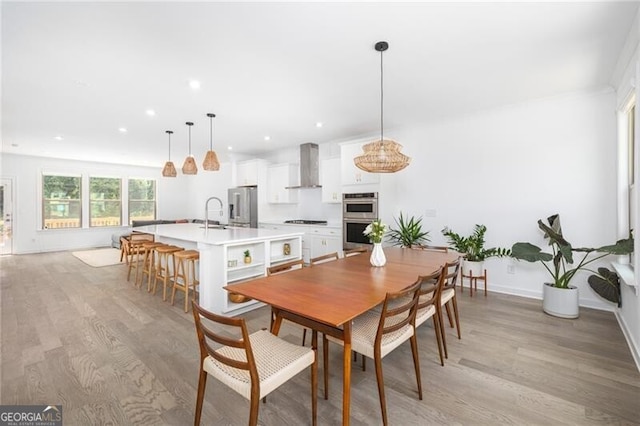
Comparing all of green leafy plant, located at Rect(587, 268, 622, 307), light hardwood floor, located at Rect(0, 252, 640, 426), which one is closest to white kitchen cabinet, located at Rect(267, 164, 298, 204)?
light hardwood floor, located at Rect(0, 252, 640, 426)

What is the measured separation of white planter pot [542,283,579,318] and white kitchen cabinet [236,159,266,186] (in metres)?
5.70

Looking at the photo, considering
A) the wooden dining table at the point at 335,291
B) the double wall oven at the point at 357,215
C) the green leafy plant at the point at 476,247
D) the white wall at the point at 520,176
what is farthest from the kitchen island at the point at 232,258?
the green leafy plant at the point at 476,247

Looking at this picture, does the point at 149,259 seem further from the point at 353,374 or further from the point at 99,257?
the point at 353,374

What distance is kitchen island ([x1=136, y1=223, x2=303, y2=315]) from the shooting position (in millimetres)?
3303

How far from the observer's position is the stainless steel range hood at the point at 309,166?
6086 mm

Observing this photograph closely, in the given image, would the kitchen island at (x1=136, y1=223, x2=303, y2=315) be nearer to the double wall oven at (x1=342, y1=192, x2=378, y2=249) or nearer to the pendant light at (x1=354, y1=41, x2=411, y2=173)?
the double wall oven at (x1=342, y1=192, x2=378, y2=249)

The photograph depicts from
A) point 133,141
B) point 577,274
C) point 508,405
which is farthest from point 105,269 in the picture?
point 577,274

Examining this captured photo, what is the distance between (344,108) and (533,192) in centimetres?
278

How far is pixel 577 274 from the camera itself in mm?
3535

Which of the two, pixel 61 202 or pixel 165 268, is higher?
pixel 61 202

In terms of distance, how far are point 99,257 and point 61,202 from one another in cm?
269

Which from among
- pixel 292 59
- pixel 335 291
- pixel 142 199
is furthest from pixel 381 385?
pixel 142 199

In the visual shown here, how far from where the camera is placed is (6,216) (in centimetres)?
714

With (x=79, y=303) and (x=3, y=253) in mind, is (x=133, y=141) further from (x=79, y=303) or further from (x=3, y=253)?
(x=3, y=253)
